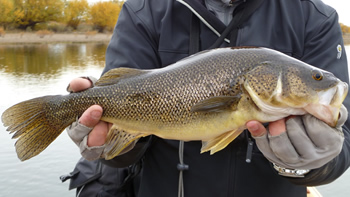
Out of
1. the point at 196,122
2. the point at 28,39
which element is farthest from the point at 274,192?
the point at 28,39

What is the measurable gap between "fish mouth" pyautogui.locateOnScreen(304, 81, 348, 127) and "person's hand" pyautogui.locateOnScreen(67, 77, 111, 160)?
129cm

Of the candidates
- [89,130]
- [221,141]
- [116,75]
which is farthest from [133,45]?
[221,141]

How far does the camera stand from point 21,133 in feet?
8.52

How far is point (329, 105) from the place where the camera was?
6.75ft

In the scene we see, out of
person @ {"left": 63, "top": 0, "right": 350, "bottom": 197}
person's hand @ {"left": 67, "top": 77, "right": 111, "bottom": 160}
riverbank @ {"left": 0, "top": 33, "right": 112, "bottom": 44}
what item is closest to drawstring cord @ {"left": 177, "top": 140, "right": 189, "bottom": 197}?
person @ {"left": 63, "top": 0, "right": 350, "bottom": 197}

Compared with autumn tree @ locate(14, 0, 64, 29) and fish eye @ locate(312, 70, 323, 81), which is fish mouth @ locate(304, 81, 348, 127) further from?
autumn tree @ locate(14, 0, 64, 29)

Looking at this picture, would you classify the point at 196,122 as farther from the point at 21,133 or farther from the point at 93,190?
the point at 93,190

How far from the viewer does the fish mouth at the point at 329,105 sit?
2043 millimetres

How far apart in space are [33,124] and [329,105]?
6.26 ft

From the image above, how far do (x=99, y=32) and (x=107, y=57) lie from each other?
6132 centimetres

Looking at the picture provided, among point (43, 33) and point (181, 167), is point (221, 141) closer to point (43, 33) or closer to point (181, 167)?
point (181, 167)

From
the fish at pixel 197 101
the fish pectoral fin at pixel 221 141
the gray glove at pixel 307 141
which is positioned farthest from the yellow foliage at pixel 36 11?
the gray glove at pixel 307 141

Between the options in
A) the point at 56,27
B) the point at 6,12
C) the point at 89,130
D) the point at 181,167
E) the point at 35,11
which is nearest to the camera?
the point at 89,130

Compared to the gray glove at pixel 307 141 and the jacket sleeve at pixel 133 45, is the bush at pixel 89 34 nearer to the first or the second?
the jacket sleeve at pixel 133 45
